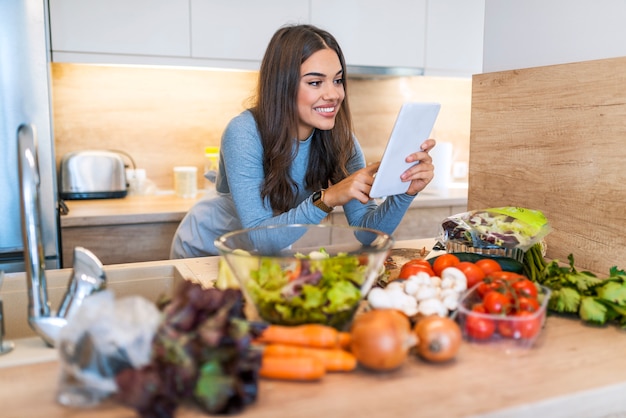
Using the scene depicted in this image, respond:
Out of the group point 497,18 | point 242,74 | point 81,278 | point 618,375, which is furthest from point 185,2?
point 618,375

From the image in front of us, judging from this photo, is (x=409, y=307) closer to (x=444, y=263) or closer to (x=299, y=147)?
(x=444, y=263)

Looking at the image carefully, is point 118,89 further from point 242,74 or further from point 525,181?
point 525,181

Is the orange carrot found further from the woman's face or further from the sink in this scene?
the woman's face

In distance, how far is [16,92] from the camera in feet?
6.36

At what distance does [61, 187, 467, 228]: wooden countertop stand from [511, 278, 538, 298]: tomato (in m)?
1.55

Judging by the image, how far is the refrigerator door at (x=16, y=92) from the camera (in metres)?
1.90

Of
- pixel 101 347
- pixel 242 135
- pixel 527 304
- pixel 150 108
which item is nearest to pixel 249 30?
pixel 150 108

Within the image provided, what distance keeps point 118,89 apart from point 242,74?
1.92 feet

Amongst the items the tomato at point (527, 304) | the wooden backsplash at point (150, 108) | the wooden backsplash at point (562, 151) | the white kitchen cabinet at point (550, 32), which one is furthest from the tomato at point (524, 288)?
the wooden backsplash at point (150, 108)

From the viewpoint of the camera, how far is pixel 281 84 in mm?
1707

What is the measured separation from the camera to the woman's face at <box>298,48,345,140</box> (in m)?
1.69

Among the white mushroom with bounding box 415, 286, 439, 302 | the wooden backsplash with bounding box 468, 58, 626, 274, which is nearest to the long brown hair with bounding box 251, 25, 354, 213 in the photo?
the wooden backsplash with bounding box 468, 58, 626, 274

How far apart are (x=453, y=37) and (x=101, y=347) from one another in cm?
256

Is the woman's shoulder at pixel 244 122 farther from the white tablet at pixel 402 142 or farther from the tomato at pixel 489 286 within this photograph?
the tomato at pixel 489 286
